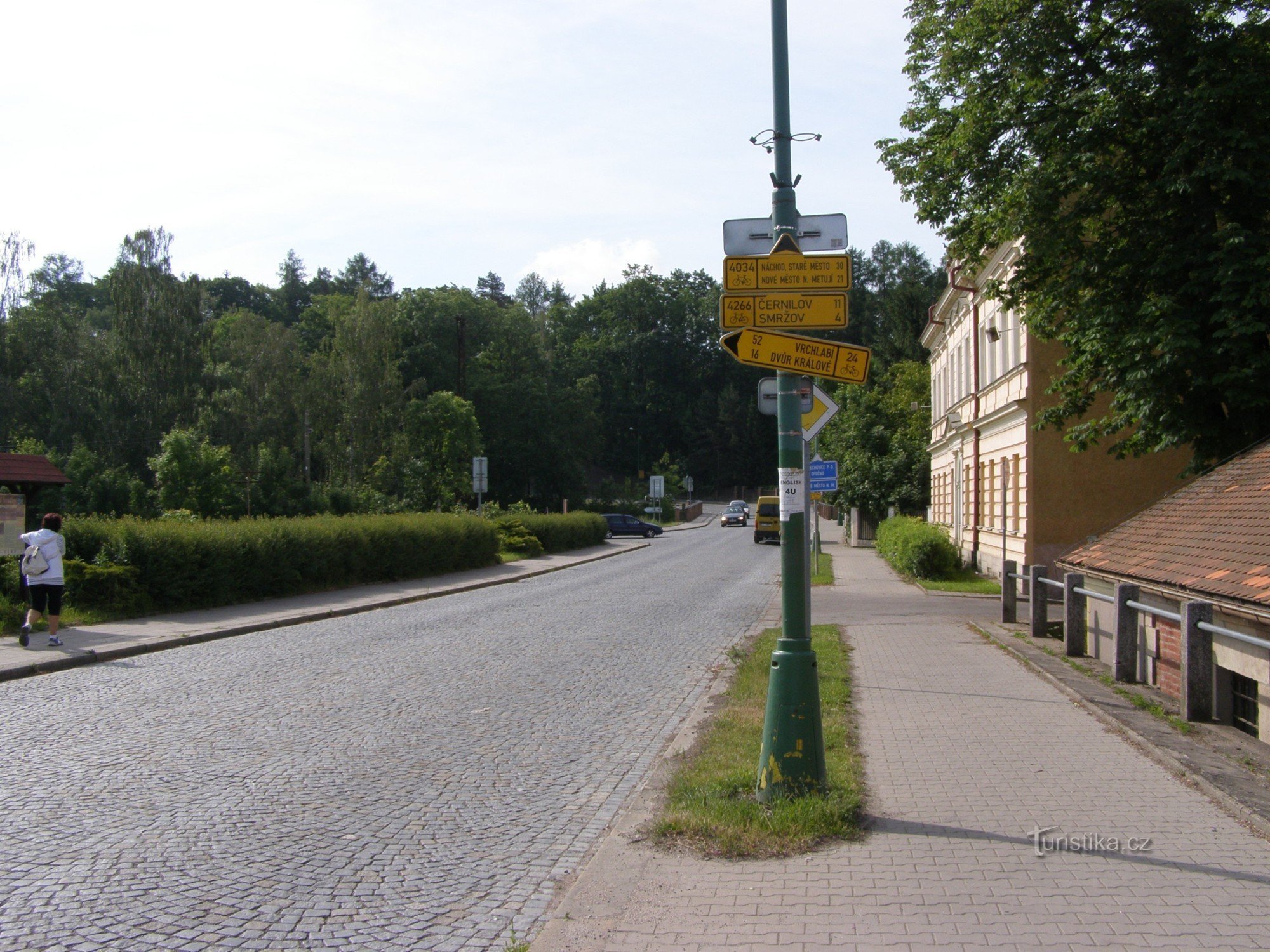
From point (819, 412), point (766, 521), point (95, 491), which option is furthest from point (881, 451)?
point (819, 412)

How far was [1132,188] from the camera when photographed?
15148mm

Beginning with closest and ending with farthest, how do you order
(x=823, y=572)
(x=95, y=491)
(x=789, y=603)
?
(x=789, y=603) → (x=823, y=572) → (x=95, y=491)

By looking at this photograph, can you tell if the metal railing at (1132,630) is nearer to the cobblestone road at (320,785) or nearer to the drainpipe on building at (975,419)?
the cobblestone road at (320,785)

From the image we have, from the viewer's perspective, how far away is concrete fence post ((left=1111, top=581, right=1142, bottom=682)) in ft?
32.0

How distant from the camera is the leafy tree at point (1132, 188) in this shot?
1381cm

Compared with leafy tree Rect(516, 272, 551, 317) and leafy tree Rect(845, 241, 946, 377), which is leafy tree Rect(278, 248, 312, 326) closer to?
leafy tree Rect(516, 272, 551, 317)

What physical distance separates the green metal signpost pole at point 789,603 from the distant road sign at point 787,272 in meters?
0.17

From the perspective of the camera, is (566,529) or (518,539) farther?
(566,529)

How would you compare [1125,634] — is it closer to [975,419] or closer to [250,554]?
[250,554]

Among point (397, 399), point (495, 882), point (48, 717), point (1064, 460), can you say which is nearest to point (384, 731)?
point (48, 717)

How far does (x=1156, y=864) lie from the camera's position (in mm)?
4852

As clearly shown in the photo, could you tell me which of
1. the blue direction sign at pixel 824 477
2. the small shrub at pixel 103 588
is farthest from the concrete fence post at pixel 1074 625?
the small shrub at pixel 103 588

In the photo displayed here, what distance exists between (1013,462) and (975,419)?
4.59 metres

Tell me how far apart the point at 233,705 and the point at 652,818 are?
537 centimetres
